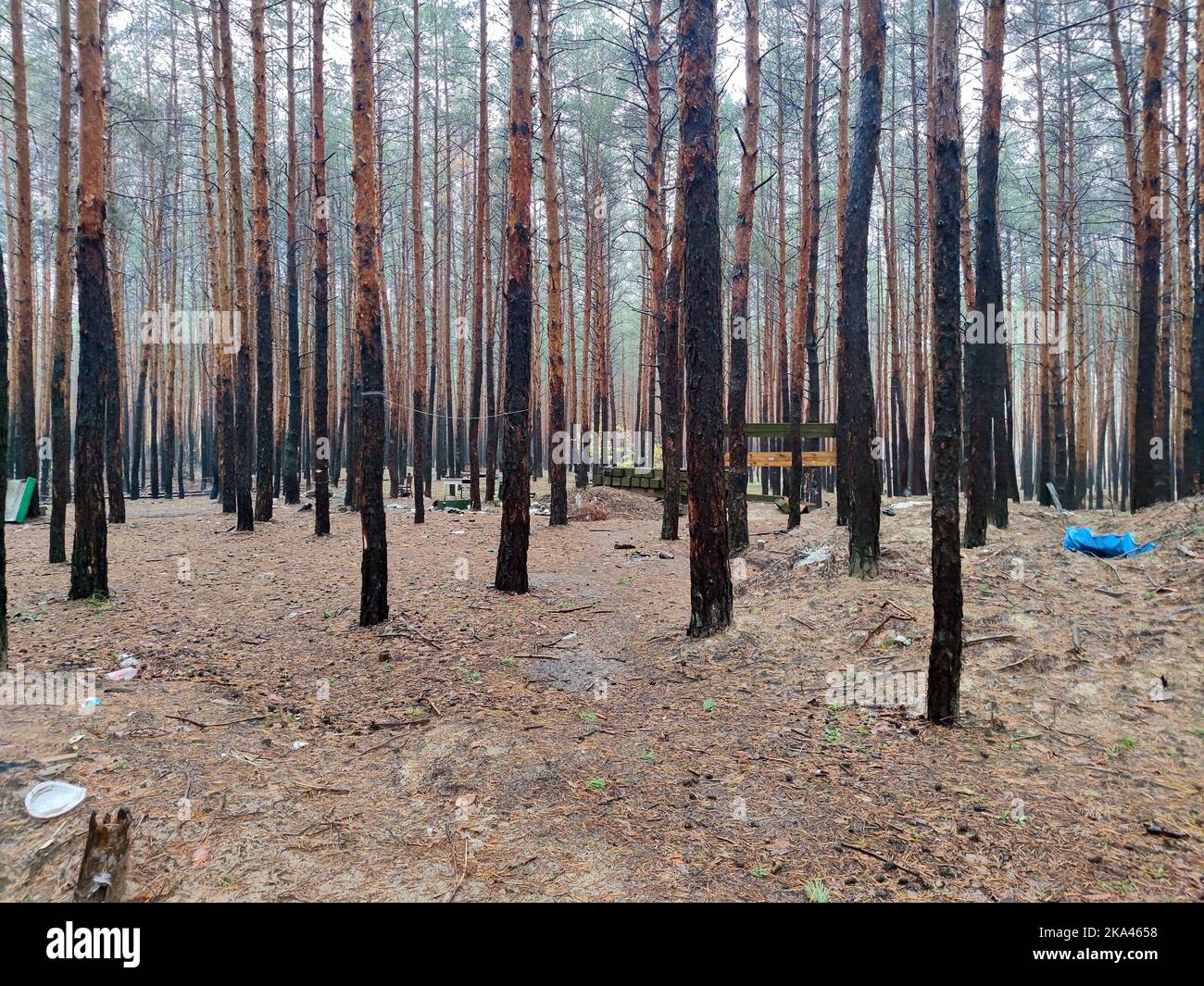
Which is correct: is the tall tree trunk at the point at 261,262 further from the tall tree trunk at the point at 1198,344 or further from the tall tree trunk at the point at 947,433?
the tall tree trunk at the point at 1198,344

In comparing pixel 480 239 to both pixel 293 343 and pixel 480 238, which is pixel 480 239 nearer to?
pixel 480 238

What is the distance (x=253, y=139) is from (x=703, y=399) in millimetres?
10930

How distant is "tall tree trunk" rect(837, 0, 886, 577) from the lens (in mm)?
7785

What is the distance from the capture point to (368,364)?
6.89m

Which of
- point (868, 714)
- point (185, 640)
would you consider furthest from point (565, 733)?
point (185, 640)

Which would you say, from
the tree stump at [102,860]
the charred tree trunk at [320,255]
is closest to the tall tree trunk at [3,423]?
the tree stump at [102,860]

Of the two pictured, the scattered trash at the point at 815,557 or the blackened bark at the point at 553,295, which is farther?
the blackened bark at the point at 553,295

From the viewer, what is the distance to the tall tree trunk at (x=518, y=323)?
8.07 metres

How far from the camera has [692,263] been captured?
620 centimetres

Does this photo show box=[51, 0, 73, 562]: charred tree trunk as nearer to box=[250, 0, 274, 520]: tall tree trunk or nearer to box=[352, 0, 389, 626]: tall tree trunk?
box=[250, 0, 274, 520]: tall tree trunk

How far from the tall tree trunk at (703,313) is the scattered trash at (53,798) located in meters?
4.66

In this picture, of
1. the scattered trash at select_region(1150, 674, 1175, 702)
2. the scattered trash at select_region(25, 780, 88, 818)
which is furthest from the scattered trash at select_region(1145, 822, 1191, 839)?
the scattered trash at select_region(25, 780, 88, 818)

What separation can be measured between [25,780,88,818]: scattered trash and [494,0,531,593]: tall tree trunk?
511 cm

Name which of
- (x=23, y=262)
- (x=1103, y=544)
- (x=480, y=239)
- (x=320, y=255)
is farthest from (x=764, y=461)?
(x=23, y=262)
